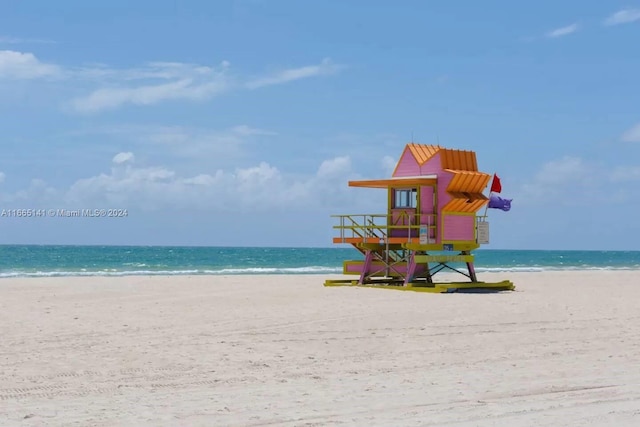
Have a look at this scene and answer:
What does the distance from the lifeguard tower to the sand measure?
203 inches

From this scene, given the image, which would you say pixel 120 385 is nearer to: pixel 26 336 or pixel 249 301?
pixel 26 336

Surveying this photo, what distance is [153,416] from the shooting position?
7.94 m

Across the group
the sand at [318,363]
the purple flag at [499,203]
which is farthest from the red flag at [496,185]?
the sand at [318,363]

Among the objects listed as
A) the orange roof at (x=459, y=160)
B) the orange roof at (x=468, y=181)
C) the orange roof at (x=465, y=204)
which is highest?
the orange roof at (x=459, y=160)

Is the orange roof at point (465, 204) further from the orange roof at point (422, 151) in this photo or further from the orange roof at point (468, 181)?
the orange roof at point (422, 151)

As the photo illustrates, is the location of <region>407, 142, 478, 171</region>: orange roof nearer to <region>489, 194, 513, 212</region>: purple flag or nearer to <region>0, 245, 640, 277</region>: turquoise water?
<region>489, 194, 513, 212</region>: purple flag

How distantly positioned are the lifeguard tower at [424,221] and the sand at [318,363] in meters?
5.14

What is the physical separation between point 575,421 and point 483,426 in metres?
0.85

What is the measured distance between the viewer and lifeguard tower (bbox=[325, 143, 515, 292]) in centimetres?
2494

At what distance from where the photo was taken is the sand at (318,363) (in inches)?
316

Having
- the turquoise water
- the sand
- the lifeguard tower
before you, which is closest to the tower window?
the lifeguard tower

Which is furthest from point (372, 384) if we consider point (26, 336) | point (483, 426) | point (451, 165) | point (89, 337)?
point (451, 165)

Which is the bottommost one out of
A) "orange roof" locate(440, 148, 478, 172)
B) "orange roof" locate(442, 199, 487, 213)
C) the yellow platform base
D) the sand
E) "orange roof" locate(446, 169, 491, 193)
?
the sand


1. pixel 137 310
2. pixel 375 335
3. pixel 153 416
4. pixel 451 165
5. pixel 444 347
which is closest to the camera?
pixel 153 416
